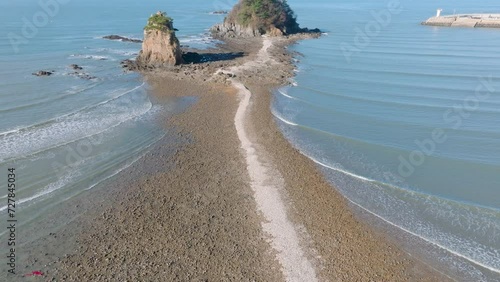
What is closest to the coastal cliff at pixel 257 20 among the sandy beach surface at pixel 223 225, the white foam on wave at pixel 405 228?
the sandy beach surface at pixel 223 225

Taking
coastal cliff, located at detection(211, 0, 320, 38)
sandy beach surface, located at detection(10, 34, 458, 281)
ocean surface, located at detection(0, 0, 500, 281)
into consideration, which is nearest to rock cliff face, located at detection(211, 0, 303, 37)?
coastal cliff, located at detection(211, 0, 320, 38)

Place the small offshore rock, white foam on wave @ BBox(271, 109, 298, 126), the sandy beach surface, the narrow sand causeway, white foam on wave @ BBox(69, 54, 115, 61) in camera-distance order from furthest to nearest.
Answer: white foam on wave @ BBox(69, 54, 115, 61)
the small offshore rock
white foam on wave @ BBox(271, 109, 298, 126)
the narrow sand causeway
the sandy beach surface

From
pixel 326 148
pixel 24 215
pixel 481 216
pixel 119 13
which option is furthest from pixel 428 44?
pixel 119 13

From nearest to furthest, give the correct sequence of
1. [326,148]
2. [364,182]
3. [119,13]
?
1. [364,182]
2. [326,148]
3. [119,13]

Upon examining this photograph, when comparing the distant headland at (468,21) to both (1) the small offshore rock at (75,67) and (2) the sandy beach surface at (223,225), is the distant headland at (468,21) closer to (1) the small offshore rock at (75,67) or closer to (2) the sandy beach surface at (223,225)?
(1) the small offshore rock at (75,67)

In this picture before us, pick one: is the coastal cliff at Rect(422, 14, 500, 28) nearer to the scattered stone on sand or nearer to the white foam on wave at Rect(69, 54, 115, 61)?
the white foam on wave at Rect(69, 54, 115, 61)

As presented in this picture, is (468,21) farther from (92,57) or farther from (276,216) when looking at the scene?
(276,216)

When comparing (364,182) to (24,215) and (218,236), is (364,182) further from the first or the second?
(24,215)
